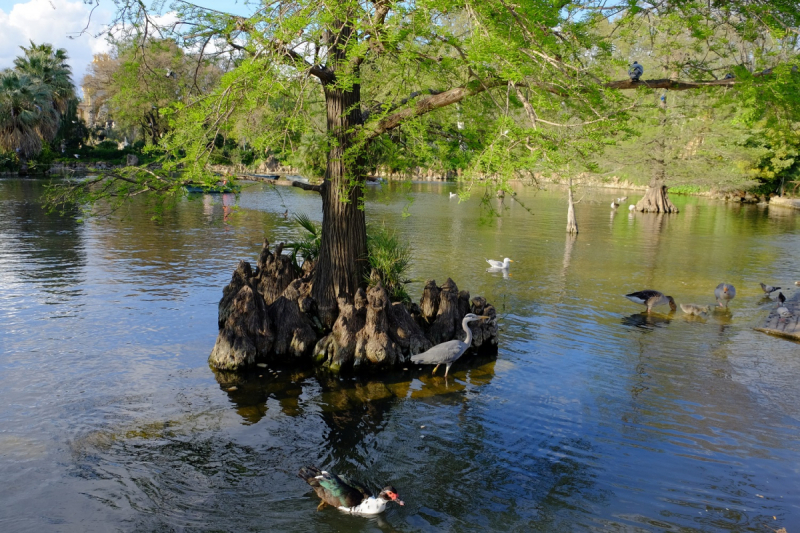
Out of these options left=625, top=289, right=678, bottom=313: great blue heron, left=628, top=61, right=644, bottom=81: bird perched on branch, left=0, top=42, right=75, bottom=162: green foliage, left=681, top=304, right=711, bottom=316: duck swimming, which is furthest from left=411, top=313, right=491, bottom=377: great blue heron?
left=0, top=42, right=75, bottom=162: green foliage

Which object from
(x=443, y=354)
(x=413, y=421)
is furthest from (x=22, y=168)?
(x=413, y=421)

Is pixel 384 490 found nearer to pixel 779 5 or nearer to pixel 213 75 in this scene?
pixel 779 5

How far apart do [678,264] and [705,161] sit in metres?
23.5

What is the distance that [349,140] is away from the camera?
10922 millimetres

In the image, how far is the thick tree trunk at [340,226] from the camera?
11.2 m

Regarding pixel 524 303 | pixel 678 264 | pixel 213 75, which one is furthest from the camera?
pixel 678 264

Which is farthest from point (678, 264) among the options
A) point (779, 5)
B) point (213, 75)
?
point (213, 75)

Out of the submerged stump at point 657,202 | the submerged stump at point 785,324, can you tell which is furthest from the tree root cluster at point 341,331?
the submerged stump at point 657,202

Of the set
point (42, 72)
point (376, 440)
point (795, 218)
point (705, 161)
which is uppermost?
point (42, 72)

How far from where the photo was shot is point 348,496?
249 inches

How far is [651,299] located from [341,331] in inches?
328

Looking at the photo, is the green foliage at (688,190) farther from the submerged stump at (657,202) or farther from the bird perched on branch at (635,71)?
the bird perched on branch at (635,71)

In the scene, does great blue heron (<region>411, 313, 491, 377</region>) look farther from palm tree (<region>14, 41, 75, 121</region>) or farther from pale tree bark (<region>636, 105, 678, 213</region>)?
palm tree (<region>14, 41, 75, 121</region>)

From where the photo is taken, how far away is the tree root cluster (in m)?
10.5
